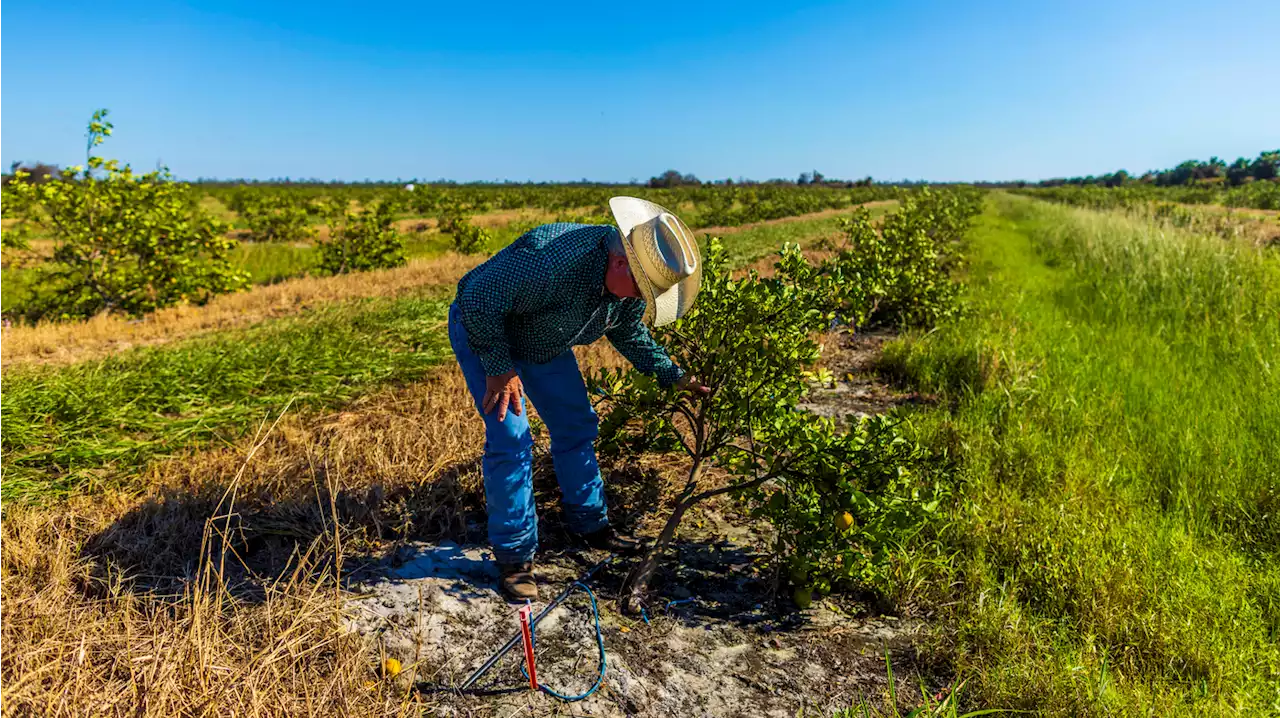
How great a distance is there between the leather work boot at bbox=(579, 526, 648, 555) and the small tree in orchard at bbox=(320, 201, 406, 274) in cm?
1264

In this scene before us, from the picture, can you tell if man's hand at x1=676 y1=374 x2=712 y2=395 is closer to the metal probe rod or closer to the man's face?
the man's face

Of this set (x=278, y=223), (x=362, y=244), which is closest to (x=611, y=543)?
(x=362, y=244)

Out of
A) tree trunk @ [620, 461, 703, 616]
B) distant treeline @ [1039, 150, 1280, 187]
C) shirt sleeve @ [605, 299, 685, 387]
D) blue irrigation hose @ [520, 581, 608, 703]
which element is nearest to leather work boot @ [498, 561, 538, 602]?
blue irrigation hose @ [520, 581, 608, 703]

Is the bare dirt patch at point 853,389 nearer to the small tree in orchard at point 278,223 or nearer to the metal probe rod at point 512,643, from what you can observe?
the metal probe rod at point 512,643

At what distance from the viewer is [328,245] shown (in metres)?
14.8

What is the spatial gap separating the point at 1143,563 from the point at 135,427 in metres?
5.61

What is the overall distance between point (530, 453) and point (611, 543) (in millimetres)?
794

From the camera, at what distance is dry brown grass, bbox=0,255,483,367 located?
6.61 m

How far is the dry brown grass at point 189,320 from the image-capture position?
6.61 meters

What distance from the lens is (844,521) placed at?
2.32m

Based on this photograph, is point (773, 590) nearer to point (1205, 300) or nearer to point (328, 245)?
point (1205, 300)

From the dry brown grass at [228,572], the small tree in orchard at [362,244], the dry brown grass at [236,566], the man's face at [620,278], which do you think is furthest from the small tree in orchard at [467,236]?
the man's face at [620,278]

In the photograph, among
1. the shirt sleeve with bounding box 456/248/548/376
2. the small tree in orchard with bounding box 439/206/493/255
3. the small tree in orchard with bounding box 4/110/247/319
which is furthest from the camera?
the small tree in orchard with bounding box 439/206/493/255

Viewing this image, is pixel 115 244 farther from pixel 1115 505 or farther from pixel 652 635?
pixel 1115 505
